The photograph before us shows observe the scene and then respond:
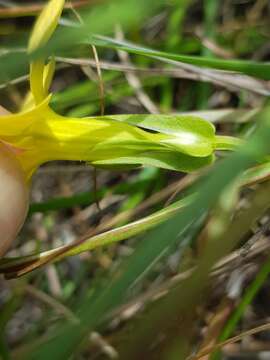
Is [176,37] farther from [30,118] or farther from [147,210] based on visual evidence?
[30,118]

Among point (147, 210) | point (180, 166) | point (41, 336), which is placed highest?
point (180, 166)

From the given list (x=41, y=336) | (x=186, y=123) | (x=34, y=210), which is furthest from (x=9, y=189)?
(x=41, y=336)

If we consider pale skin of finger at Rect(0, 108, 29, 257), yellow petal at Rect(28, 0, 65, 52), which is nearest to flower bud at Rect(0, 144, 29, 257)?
pale skin of finger at Rect(0, 108, 29, 257)

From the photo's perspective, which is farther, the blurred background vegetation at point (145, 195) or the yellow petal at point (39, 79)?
the blurred background vegetation at point (145, 195)

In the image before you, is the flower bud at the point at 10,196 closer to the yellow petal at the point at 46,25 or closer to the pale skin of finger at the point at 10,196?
the pale skin of finger at the point at 10,196

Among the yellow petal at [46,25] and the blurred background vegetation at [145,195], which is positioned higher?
the yellow petal at [46,25]

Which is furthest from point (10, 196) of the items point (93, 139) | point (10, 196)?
point (93, 139)

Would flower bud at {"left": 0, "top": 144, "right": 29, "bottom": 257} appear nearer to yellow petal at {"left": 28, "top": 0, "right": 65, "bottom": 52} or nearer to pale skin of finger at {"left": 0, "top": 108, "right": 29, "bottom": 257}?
pale skin of finger at {"left": 0, "top": 108, "right": 29, "bottom": 257}

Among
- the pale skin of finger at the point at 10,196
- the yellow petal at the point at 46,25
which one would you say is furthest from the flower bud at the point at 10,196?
the yellow petal at the point at 46,25

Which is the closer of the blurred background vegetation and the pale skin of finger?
the pale skin of finger
